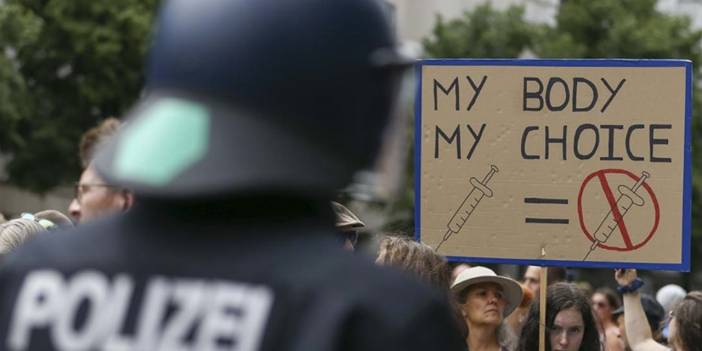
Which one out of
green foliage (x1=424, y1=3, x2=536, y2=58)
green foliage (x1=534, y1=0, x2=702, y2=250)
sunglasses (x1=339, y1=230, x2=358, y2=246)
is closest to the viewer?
sunglasses (x1=339, y1=230, x2=358, y2=246)

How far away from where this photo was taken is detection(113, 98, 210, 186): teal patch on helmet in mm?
1833

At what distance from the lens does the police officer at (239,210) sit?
1.80m

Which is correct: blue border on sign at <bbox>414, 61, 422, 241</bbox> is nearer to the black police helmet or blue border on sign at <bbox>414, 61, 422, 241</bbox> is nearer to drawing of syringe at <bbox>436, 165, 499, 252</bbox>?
drawing of syringe at <bbox>436, 165, 499, 252</bbox>

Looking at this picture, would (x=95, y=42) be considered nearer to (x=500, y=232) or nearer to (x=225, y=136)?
(x=500, y=232)

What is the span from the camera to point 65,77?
99.9ft

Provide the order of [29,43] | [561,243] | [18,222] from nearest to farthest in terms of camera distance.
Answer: [18,222]
[561,243]
[29,43]

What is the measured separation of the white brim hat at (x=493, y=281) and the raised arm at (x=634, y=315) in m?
0.67

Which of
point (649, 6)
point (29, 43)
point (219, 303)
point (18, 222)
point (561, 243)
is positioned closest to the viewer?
point (219, 303)

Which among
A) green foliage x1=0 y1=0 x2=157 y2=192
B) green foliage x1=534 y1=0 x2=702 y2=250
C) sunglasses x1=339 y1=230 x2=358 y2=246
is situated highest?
green foliage x1=534 y1=0 x2=702 y2=250

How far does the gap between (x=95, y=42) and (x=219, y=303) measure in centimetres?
2801

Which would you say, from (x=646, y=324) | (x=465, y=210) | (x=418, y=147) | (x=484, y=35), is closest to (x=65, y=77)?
(x=484, y=35)

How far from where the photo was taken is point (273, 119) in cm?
185

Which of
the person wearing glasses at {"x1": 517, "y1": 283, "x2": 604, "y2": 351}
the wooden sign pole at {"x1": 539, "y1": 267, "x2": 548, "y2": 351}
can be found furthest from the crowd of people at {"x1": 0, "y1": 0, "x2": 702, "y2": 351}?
the person wearing glasses at {"x1": 517, "y1": 283, "x2": 604, "y2": 351}

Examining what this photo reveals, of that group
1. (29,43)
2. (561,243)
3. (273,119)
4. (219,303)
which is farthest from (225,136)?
(29,43)
